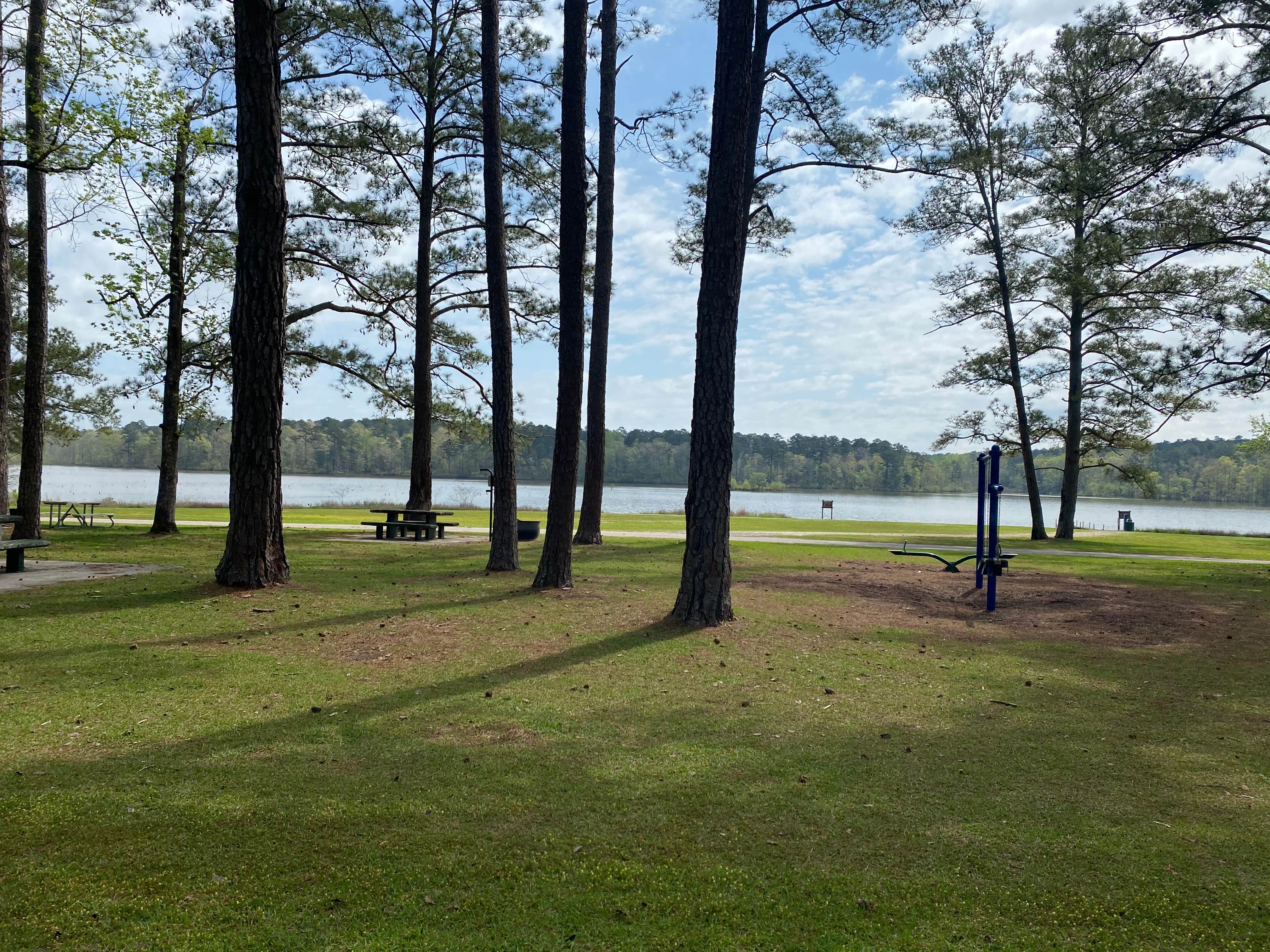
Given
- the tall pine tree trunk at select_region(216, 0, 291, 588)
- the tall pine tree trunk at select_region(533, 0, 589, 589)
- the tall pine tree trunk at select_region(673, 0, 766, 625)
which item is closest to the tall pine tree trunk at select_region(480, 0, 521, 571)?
the tall pine tree trunk at select_region(533, 0, 589, 589)

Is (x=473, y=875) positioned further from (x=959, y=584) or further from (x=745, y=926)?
(x=959, y=584)

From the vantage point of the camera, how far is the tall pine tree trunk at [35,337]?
13828 mm

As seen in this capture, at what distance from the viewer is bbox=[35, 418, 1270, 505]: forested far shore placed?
263 feet

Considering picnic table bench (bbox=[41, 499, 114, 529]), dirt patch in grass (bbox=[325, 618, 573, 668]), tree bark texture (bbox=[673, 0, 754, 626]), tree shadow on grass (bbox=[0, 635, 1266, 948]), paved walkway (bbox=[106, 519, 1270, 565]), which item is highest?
tree bark texture (bbox=[673, 0, 754, 626])

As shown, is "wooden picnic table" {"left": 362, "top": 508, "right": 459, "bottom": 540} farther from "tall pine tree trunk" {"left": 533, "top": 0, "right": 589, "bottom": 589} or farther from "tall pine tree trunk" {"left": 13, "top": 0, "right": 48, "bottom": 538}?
"tall pine tree trunk" {"left": 533, "top": 0, "right": 589, "bottom": 589}

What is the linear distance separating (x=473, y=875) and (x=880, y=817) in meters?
1.88

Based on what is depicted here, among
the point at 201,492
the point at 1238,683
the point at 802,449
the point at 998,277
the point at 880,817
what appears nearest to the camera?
the point at 880,817

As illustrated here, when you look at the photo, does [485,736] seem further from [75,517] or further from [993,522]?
[75,517]

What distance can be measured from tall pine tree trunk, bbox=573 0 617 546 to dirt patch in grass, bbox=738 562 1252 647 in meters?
5.13

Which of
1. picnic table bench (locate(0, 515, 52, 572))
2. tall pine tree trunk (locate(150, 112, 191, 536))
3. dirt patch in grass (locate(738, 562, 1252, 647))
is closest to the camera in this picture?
dirt patch in grass (locate(738, 562, 1252, 647))

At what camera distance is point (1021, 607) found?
10477mm

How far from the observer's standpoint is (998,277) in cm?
2458

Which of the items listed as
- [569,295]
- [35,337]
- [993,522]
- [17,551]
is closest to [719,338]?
[569,295]

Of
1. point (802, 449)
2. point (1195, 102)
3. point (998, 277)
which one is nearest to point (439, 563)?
point (1195, 102)
